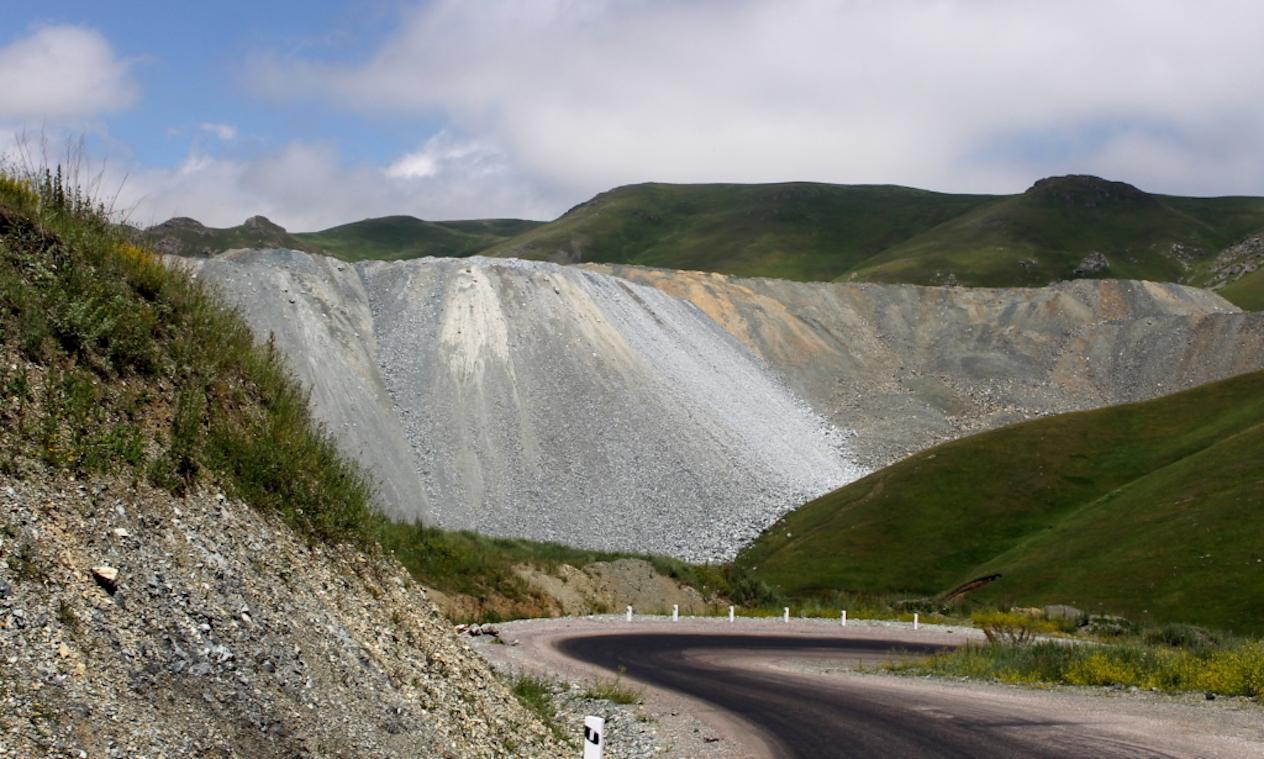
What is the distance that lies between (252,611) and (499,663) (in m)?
16.4

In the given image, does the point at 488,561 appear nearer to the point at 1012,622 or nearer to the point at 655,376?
the point at 1012,622

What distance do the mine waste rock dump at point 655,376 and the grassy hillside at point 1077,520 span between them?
21.1 feet

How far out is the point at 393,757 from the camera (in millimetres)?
9836

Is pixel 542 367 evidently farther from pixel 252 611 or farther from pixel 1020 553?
pixel 252 611

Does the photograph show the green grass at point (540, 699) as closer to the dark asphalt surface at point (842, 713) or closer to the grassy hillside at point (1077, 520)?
the dark asphalt surface at point (842, 713)

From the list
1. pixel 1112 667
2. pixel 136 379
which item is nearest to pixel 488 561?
pixel 1112 667

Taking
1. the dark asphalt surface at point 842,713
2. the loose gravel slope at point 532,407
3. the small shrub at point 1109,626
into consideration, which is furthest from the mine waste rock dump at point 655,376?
the small shrub at point 1109,626

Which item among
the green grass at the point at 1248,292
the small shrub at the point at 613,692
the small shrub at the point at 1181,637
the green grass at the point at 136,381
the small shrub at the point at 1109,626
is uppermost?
the green grass at the point at 1248,292

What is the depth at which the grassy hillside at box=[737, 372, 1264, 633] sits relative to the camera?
42219 millimetres

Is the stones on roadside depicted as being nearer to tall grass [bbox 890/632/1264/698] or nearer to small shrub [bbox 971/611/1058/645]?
tall grass [bbox 890/632/1264/698]

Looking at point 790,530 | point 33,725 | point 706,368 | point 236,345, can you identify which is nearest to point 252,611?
point 33,725

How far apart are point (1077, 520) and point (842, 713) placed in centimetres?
3879

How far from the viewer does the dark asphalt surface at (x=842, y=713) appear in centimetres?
1501

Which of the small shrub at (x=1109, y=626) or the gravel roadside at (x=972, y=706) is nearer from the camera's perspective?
the gravel roadside at (x=972, y=706)
